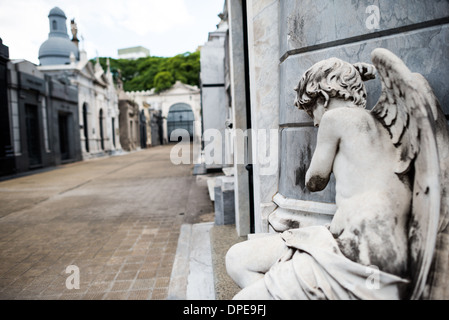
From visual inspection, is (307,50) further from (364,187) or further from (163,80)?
(163,80)

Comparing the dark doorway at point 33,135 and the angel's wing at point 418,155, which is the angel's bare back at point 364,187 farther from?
the dark doorway at point 33,135

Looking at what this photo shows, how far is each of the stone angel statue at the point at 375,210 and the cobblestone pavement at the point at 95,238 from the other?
171 cm

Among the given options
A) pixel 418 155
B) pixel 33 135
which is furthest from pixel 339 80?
pixel 33 135

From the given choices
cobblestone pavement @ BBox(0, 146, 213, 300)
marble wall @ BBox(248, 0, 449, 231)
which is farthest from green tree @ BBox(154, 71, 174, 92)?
marble wall @ BBox(248, 0, 449, 231)

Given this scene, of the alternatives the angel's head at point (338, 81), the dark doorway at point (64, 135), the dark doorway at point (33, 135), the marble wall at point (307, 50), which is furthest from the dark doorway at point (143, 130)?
the angel's head at point (338, 81)

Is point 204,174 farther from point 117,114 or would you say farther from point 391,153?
point 117,114

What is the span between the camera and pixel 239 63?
3.63 meters

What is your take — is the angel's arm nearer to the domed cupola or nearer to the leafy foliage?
the domed cupola

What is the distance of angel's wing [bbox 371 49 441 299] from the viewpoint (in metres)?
1.28

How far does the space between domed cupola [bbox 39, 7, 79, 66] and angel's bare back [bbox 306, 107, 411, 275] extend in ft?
92.0

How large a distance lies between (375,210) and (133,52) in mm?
100783

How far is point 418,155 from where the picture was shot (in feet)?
4.39

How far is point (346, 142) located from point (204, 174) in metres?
8.03
